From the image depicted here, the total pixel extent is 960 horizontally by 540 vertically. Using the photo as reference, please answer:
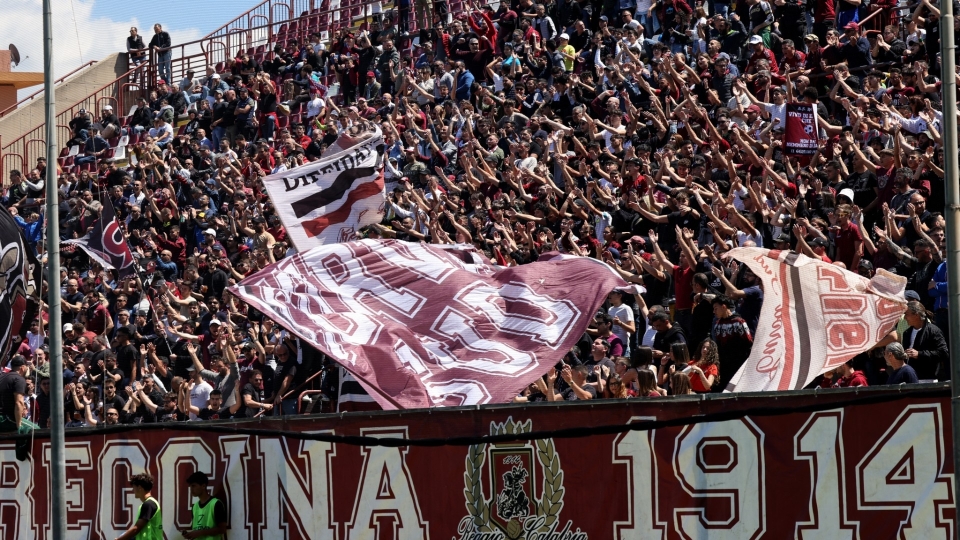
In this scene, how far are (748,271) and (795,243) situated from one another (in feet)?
1.82

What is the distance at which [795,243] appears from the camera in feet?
48.0

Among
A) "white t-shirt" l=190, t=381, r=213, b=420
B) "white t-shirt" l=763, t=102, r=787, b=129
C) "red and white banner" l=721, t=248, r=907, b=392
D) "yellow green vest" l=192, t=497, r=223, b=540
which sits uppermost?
"white t-shirt" l=763, t=102, r=787, b=129

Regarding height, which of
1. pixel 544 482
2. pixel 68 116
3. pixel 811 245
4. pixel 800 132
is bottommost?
pixel 544 482

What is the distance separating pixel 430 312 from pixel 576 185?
242 inches

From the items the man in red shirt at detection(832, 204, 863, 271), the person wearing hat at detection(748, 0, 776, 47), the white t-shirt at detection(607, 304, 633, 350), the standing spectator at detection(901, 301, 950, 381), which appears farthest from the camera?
the person wearing hat at detection(748, 0, 776, 47)

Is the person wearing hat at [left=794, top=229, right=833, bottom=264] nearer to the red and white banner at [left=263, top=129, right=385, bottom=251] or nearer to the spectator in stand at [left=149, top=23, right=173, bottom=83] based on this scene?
the red and white banner at [left=263, top=129, right=385, bottom=251]

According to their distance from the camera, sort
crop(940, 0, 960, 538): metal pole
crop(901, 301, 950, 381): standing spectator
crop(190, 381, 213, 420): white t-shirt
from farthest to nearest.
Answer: crop(190, 381, 213, 420): white t-shirt
crop(901, 301, 950, 381): standing spectator
crop(940, 0, 960, 538): metal pole

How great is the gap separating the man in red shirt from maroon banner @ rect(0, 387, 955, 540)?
597cm

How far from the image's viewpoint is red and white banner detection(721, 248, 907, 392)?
36.3ft

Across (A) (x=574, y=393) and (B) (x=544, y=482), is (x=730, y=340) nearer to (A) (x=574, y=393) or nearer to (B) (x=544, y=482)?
(A) (x=574, y=393)

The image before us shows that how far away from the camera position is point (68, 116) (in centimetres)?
3681

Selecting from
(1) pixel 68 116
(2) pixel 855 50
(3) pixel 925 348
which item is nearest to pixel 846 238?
(3) pixel 925 348

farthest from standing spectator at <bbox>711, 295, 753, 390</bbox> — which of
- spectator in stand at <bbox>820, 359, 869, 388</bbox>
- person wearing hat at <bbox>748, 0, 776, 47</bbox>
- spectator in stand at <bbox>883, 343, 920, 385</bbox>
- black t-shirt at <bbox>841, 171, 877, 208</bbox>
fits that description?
person wearing hat at <bbox>748, 0, 776, 47</bbox>

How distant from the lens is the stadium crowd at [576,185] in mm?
14438
